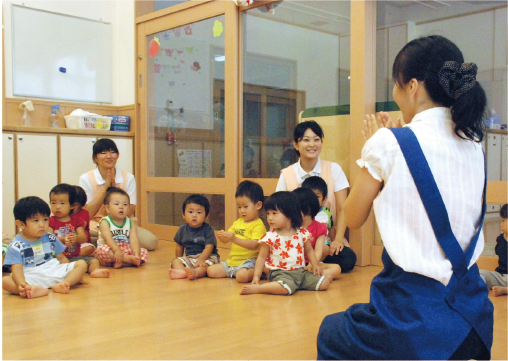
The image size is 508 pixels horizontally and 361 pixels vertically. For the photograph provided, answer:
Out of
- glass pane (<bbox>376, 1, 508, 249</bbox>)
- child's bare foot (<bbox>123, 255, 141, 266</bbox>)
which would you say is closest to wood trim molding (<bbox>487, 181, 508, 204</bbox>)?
glass pane (<bbox>376, 1, 508, 249</bbox>)

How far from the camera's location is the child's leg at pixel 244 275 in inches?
101

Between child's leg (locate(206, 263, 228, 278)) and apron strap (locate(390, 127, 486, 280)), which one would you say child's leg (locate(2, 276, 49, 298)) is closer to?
child's leg (locate(206, 263, 228, 278))

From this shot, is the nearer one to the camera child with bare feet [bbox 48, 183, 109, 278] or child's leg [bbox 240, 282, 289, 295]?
child's leg [bbox 240, 282, 289, 295]

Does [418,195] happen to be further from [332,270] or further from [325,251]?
[325,251]

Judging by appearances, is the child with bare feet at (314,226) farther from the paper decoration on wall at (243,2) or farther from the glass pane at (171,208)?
the paper decoration on wall at (243,2)

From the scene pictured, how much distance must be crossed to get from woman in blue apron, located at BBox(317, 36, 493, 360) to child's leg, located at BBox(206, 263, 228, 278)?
5.05 ft

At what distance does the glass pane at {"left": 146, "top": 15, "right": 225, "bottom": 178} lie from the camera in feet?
12.6

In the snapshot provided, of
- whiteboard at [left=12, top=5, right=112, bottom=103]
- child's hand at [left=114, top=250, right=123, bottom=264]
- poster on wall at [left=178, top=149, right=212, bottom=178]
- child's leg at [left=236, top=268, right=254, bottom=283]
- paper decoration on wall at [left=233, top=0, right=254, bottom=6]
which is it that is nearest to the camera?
child's leg at [left=236, top=268, right=254, bottom=283]

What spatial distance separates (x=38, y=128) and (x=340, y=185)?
2373mm

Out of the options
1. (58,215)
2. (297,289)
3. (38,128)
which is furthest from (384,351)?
(38,128)

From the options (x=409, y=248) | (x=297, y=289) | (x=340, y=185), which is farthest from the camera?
(x=340, y=185)

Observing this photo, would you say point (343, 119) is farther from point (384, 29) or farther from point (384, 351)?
point (384, 351)

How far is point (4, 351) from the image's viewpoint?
153cm

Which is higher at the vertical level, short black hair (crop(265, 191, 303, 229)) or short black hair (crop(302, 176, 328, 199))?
short black hair (crop(302, 176, 328, 199))
